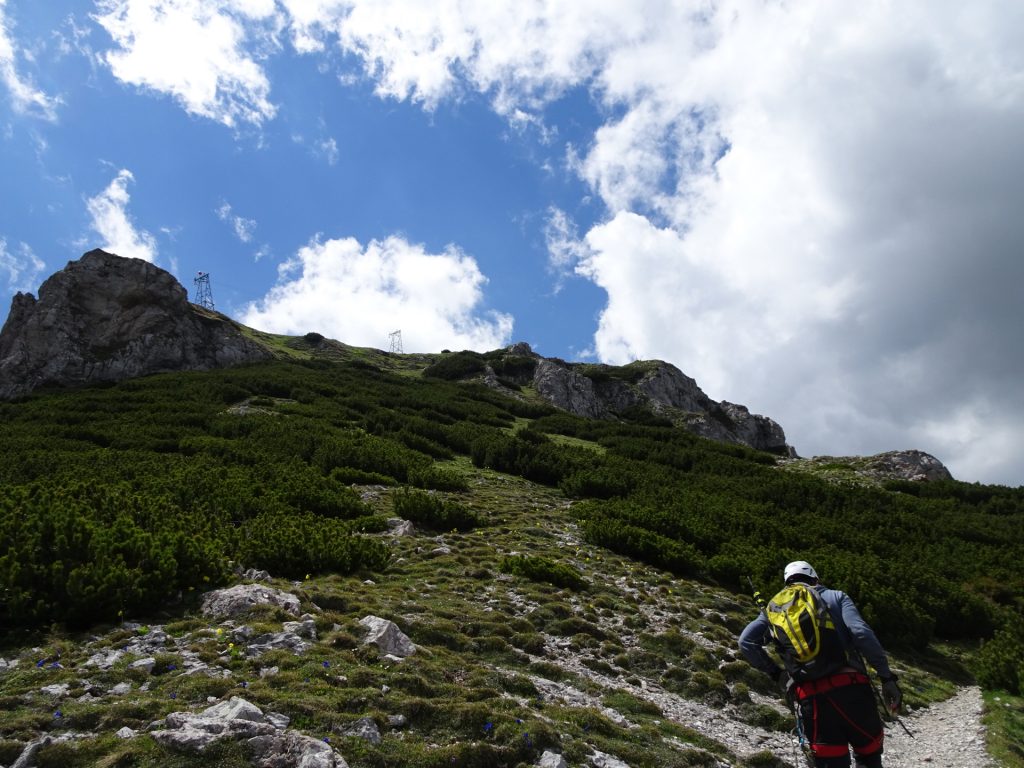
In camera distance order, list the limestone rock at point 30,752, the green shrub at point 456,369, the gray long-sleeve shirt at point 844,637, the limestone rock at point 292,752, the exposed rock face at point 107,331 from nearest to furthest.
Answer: the limestone rock at point 30,752, the limestone rock at point 292,752, the gray long-sleeve shirt at point 844,637, the exposed rock face at point 107,331, the green shrub at point 456,369

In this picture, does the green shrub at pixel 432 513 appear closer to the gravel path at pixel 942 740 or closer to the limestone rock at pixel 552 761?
the limestone rock at pixel 552 761

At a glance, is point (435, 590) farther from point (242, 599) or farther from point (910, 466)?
point (910, 466)

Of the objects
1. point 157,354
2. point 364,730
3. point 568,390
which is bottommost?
point 364,730

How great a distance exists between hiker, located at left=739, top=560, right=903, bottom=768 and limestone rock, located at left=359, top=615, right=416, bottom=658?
513cm

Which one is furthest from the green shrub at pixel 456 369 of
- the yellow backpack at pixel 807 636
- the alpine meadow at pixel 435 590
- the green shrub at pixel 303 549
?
the yellow backpack at pixel 807 636

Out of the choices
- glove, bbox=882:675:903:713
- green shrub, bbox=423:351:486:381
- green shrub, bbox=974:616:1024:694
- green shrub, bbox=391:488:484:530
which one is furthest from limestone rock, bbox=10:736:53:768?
green shrub, bbox=423:351:486:381

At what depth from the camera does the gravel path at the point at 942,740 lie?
846cm

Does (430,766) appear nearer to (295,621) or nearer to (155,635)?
(295,621)

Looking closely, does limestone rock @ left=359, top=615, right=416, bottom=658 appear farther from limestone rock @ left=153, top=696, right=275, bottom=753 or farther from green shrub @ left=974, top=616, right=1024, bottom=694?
green shrub @ left=974, top=616, right=1024, bottom=694

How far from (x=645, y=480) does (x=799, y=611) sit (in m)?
21.6

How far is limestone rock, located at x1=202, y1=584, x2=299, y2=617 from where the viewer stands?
909 cm

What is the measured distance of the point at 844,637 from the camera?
239 inches

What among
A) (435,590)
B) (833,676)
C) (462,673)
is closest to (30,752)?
(462,673)

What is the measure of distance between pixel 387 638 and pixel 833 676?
5832 mm
